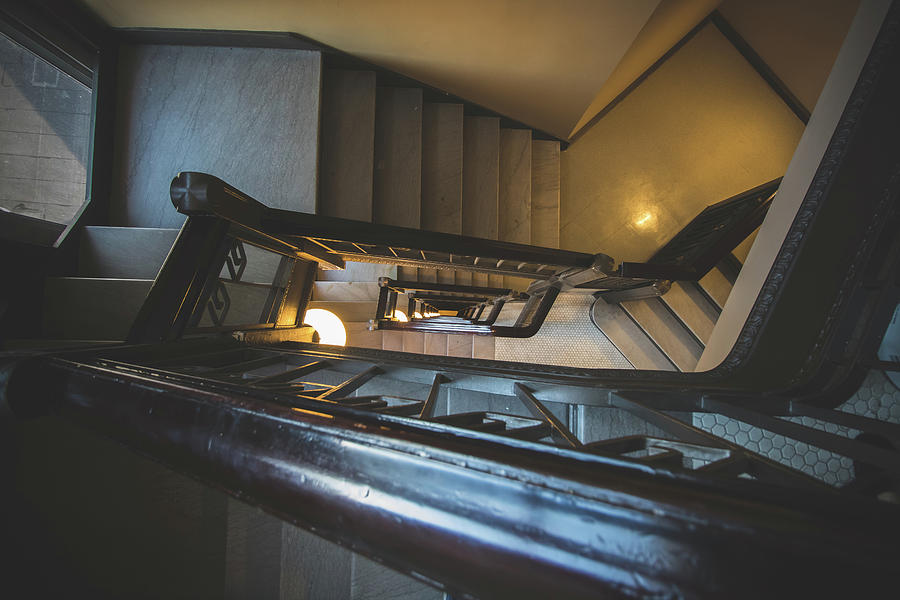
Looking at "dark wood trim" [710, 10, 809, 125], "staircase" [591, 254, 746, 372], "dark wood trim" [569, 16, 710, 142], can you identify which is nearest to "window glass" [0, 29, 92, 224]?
"staircase" [591, 254, 746, 372]

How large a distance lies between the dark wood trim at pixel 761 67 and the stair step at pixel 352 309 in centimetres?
705

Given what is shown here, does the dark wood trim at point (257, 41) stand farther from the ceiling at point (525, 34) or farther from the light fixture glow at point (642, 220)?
the light fixture glow at point (642, 220)

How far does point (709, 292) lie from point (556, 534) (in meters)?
4.69

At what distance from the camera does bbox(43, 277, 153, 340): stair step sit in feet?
6.79

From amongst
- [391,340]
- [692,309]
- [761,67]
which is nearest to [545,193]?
[692,309]

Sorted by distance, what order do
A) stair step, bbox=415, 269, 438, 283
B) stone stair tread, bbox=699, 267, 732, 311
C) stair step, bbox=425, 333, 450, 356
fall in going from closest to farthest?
stone stair tread, bbox=699, 267, 732, 311 < stair step, bbox=425, 333, 450, 356 < stair step, bbox=415, 269, 438, 283

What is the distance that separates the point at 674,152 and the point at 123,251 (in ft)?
23.5

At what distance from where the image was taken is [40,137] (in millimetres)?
3066

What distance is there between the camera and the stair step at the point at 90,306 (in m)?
2.07

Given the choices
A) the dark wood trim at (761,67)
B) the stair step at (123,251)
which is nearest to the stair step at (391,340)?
the stair step at (123,251)

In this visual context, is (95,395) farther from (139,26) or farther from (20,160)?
(139,26)

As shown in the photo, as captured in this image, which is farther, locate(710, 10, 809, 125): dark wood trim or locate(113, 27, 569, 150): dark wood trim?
locate(710, 10, 809, 125): dark wood trim

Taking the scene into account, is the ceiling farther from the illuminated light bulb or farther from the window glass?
the illuminated light bulb

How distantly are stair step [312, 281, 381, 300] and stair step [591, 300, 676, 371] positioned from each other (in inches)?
92.7
